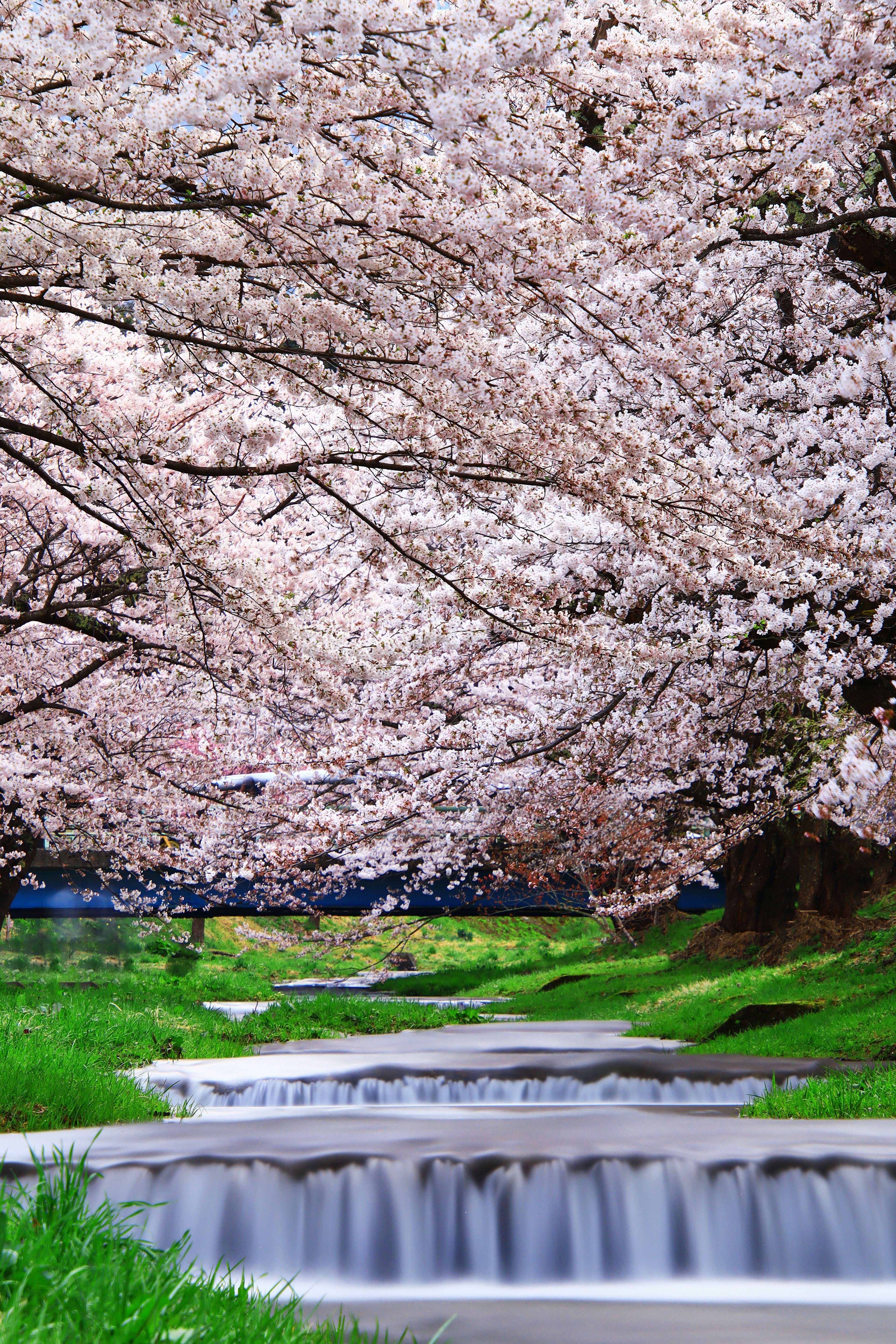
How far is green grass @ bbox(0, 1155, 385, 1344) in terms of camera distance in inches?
129

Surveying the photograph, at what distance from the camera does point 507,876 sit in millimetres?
19188

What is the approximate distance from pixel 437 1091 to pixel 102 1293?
25.9ft

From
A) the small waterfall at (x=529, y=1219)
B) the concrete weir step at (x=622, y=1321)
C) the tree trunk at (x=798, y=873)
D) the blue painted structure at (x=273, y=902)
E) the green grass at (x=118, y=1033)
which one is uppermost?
the blue painted structure at (x=273, y=902)

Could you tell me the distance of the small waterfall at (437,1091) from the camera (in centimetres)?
1038

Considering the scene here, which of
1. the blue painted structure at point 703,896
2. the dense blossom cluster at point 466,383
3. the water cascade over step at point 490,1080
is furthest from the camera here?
the blue painted structure at point 703,896

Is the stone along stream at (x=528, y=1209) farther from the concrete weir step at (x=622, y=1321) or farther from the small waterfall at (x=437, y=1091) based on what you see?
the small waterfall at (x=437, y=1091)

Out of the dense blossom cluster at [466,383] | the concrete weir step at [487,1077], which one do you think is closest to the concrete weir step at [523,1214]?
the dense blossom cluster at [466,383]

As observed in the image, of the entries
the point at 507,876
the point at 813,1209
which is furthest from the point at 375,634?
the point at 507,876

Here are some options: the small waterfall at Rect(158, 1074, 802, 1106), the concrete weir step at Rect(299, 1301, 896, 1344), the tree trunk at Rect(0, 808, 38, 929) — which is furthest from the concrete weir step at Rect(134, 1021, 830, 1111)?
the tree trunk at Rect(0, 808, 38, 929)

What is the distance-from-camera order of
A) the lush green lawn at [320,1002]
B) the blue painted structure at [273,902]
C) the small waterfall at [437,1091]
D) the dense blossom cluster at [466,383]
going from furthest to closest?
the blue painted structure at [273,902] < the small waterfall at [437,1091] < the lush green lawn at [320,1002] < the dense blossom cluster at [466,383]

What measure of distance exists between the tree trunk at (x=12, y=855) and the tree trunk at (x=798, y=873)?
11.0 m

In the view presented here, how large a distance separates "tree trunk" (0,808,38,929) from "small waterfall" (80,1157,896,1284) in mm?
9587

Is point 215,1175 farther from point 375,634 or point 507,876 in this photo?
point 507,876

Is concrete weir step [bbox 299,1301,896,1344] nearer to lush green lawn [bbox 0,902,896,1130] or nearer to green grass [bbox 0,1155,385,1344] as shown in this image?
green grass [bbox 0,1155,385,1344]
